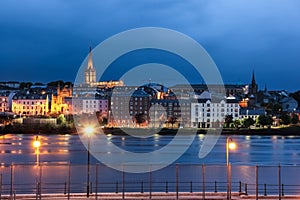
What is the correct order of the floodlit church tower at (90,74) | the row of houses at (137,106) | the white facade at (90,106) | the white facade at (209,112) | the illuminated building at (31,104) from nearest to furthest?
the white facade at (209,112)
the row of houses at (137,106)
the white facade at (90,106)
the illuminated building at (31,104)
the floodlit church tower at (90,74)

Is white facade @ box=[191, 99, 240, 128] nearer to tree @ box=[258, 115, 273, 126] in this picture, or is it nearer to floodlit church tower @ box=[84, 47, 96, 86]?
tree @ box=[258, 115, 273, 126]

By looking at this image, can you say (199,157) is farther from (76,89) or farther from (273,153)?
(76,89)

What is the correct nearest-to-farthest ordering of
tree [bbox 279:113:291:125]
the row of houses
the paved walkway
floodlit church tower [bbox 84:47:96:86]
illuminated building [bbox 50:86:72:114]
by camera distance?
the paved walkway, tree [bbox 279:113:291:125], the row of houses, illuminated building [bbox 50:86:72:114], floodlit church tower [bbox 84:47:96:86]

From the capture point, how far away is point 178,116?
8231 cm

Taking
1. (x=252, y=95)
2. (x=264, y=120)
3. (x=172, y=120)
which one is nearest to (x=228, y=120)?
(x=264, y=120)

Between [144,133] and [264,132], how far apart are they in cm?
1565

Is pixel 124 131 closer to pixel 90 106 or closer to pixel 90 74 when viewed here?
pixel 90 106

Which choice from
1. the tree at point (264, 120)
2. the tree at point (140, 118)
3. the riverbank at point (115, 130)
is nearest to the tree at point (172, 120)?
the tree at point (140, 118)

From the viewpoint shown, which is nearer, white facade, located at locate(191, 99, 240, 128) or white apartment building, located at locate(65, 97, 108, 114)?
white facade, located at locate(191, 99, 240, 128)

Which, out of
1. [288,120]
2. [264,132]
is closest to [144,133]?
[264,132]

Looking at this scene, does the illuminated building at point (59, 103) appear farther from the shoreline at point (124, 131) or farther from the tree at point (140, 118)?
the shoreline at point (124, 131)

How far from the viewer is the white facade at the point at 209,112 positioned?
80188 millimetres

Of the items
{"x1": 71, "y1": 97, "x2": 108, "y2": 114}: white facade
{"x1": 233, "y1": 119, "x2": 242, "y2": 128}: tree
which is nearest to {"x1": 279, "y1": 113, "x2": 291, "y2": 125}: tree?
{"x1": 233, "y1": 119, "x2": 242, "y2": 128}: tree

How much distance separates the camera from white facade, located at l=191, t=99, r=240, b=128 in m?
80.2
